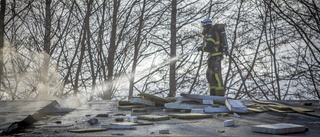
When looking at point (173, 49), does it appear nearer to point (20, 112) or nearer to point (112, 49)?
point (112, 49)

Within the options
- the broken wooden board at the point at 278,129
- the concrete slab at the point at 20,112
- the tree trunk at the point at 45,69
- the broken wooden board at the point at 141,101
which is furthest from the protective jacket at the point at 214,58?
the tree trunk at the point at 45,69

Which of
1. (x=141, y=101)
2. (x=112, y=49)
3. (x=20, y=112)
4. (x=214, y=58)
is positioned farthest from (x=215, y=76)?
(x=20, y=112)

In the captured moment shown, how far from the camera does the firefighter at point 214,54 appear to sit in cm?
671

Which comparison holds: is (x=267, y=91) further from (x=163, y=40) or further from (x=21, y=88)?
(x=21, y=88)

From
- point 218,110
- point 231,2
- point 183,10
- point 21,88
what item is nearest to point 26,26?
point 21,88

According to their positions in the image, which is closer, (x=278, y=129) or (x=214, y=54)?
(x=278, y=129)

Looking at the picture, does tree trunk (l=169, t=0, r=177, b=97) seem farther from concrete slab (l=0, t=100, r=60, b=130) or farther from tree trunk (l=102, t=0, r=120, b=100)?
concrete slab (l=0, t=100, r=60, b=130)

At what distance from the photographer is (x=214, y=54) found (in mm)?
6727

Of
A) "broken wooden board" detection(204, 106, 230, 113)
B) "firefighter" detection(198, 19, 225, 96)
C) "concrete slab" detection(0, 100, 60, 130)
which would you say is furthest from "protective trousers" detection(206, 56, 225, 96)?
"concrete slab" detection(0, 100, 60, 130)

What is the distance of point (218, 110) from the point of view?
13.1ft

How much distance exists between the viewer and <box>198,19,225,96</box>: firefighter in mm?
6707

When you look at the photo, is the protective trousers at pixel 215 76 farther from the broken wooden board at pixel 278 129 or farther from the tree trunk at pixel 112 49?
the broken wooden board at pixel 278 129

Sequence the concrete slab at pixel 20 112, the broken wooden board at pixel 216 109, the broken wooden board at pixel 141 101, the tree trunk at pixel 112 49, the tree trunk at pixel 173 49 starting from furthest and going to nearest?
the tree trunk at pixel 173 49
the tree trunk at pixel 112 49
the broken wooden board at pixel 141 101
the broken wooden board at pixel 216 109
the concrete slab at pixel 20 112

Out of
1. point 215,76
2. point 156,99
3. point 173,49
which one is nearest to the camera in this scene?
point 156,99
